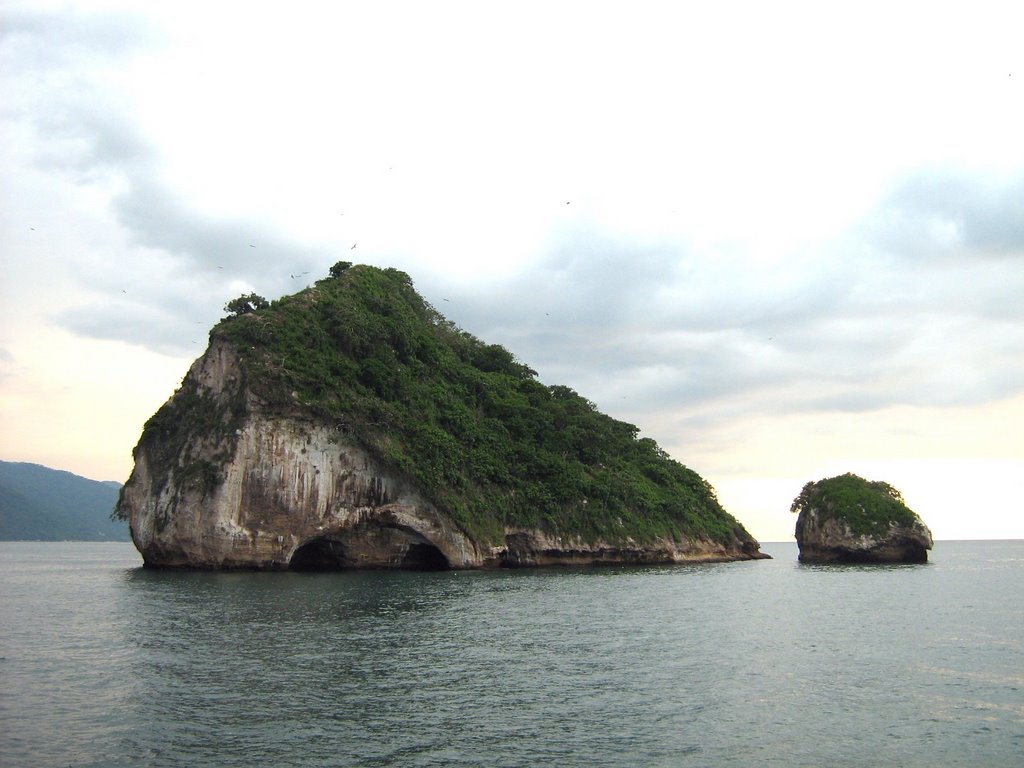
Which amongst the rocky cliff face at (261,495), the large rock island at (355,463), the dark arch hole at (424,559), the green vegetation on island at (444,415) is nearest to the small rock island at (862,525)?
the green vegetation on island at (444,415)

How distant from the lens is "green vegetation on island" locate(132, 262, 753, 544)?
183ft

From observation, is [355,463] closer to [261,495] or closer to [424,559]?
[261,495]

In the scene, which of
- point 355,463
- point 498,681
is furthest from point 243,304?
point 498,681

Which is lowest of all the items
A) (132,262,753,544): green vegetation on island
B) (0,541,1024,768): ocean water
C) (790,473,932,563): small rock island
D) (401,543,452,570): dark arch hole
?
(0,541,1024,768): ocean water

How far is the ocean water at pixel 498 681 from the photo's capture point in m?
15.4

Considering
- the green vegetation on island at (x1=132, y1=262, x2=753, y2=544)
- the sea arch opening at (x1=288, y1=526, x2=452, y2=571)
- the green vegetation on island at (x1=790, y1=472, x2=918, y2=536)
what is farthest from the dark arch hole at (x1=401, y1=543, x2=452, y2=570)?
the green vegetation on island at (x1=790, y1=472, x2=918, y2=536)

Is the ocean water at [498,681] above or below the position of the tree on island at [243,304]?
below

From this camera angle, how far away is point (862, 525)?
77312mm

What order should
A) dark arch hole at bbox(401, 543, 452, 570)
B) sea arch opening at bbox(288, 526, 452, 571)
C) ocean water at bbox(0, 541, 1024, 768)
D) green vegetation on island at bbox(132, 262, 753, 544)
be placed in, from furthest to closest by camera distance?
1. dark arch hole at bbox(401, 543, 452, 570)
2. sea arch opening at bbox(288, 526, 452, 571)
3. green vegetation on island at bbox(132, 262, 753, 544)
4. ocean water at bbox(0, 541, 1024, 768)

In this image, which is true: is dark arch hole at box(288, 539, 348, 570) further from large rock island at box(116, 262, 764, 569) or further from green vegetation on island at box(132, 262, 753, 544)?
green vegetation on island at box(132, 262, 753, 544)

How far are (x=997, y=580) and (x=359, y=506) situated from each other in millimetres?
48583

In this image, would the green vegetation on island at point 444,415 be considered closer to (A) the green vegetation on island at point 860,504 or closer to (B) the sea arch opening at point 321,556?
(B) the sea arch opening at point 321,556

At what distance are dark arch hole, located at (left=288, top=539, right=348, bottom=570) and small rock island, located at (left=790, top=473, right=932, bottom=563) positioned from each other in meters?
50.2

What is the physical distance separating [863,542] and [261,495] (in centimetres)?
5836
